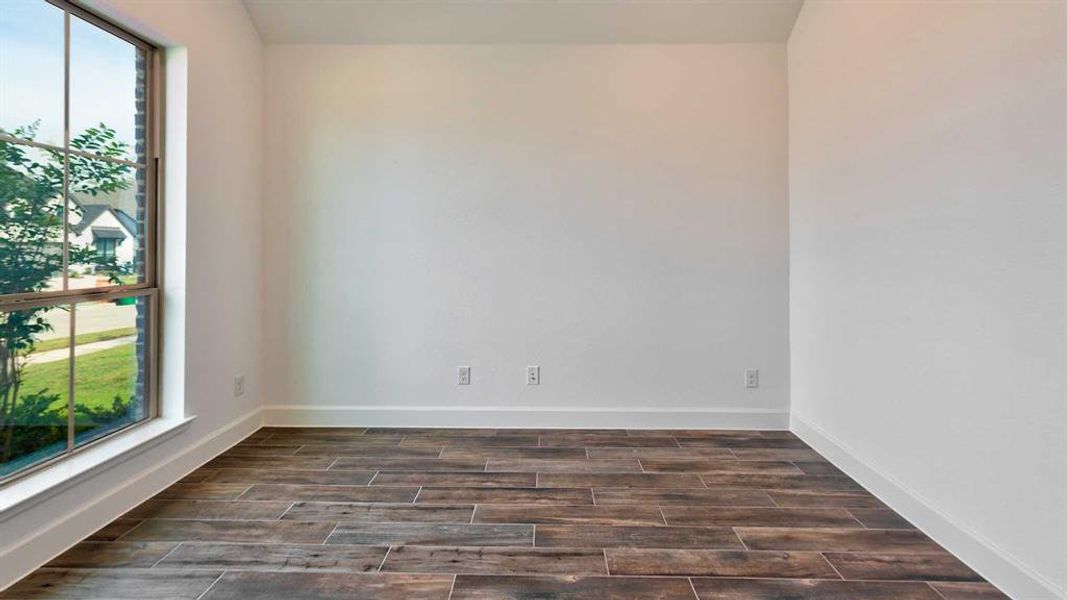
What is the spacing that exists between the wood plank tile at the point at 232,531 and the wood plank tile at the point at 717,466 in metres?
1.65

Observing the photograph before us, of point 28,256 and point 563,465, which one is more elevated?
point 28,256

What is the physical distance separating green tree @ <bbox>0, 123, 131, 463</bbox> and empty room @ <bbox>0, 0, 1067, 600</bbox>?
0.01 metres

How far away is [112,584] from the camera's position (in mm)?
1705

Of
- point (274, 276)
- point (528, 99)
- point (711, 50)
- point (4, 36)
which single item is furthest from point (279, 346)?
point (711, 50)

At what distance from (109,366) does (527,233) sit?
233 centimetres

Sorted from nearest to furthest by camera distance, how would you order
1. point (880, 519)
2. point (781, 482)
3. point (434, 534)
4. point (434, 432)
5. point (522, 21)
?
1. point (434, 534)
2. point (880, 519)
3. point (781, 482)
4. point (522, 21)
5. point (434, 432)

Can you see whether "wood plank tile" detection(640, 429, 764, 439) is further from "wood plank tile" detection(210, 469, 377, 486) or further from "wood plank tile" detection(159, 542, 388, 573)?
"wood plank tile" detection(159, 542, 388, 573)

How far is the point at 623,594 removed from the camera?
166cm

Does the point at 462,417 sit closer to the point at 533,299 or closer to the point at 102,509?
the point at 533,299

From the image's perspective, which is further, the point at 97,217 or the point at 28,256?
the point at 97,217

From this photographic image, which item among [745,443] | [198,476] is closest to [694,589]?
[745,443]

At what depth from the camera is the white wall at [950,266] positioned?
1579 millimetres

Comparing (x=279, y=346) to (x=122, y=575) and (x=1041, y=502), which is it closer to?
(x=122, y=575)

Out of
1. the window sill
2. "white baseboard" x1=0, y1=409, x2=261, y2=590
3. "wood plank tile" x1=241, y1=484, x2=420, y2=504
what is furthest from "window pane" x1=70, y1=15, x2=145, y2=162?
"wood plank tile" x1=241, y1=484, x2=420, y2=504
